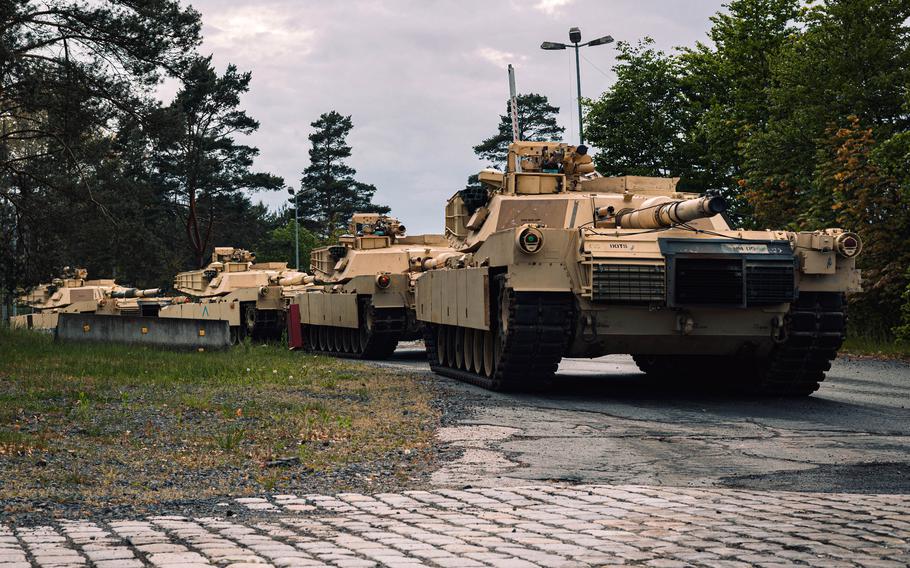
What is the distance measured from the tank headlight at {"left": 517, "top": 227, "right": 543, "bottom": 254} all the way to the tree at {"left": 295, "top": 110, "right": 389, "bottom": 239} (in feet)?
206

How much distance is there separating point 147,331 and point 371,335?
13.9 feet

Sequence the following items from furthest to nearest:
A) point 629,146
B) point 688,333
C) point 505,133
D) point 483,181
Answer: point 505,133
point 629,146
point 483,181
point 688,333

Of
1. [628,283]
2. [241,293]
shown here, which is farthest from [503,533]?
[241,293]

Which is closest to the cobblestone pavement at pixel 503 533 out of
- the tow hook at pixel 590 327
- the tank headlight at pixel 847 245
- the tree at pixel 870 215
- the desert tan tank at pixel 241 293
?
the tow hook at pixel 590 327

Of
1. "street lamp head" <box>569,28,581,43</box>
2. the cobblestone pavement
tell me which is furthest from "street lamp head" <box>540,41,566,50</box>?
the cobblestone pavement

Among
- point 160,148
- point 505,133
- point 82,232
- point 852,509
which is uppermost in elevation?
point 505,133

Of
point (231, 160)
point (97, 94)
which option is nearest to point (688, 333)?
point (97, 94)

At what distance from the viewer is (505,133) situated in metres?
66.8

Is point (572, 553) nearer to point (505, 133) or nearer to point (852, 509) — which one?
point (852, 509)

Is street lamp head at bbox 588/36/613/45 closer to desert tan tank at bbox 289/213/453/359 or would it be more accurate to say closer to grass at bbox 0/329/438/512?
desert tan tank at bbox 289/213/453/359

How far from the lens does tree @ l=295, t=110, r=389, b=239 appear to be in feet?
251

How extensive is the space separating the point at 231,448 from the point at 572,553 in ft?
12.8

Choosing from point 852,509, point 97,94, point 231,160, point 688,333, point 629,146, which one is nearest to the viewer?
point 852,509

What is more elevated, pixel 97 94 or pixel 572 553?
pixel 97 94
